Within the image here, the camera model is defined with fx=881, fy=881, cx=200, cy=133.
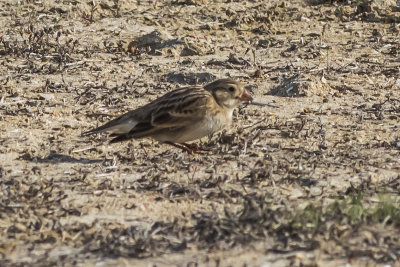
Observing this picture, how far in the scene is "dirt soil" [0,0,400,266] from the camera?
257 inches

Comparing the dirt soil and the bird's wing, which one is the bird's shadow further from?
the bird's wing

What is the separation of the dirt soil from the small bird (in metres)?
0.24

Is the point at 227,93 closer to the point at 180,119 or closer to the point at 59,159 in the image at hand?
the point at 180,119

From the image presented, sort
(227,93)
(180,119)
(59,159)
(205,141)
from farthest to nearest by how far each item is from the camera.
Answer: (205,141)
(227,93)
(59,159)
(180,119)

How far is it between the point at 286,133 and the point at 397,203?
89.8 inches

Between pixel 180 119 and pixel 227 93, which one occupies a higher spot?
pixel 227 93

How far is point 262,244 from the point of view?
21.2ft

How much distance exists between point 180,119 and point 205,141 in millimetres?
755

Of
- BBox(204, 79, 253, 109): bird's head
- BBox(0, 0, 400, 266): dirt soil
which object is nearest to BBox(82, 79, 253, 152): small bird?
BBox(204, 79, 253, 109): bird's head

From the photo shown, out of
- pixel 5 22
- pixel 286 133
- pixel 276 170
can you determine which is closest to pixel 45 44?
pixel 5 22

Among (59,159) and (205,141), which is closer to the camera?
(59,159)

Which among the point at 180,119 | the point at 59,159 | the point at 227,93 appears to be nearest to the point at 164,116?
the point at 180,119

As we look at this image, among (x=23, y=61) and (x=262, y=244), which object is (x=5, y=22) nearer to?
(x=23, y=61)

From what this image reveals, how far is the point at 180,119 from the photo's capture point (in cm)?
850
